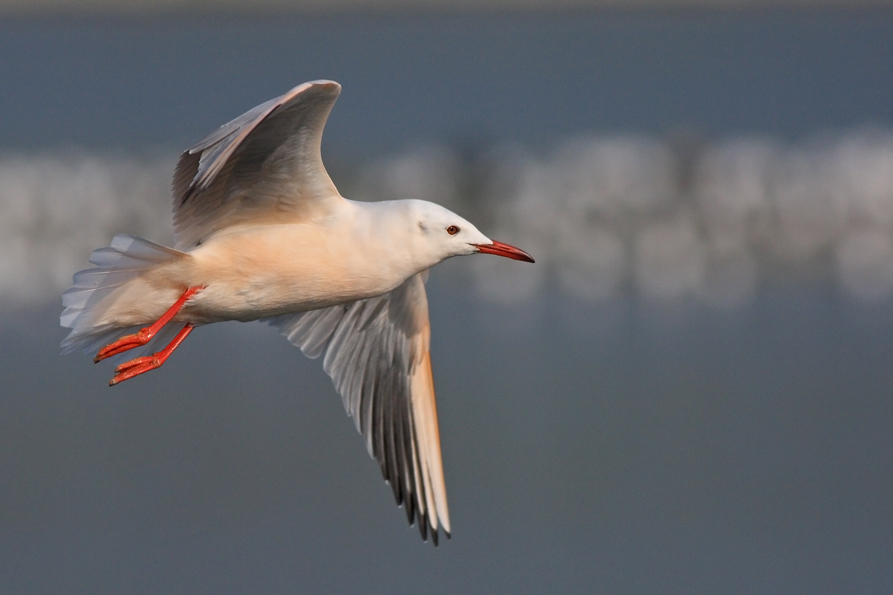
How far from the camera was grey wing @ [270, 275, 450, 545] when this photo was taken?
561cm

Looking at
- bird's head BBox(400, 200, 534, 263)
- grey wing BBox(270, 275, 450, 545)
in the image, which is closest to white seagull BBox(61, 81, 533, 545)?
bird's head BBox(400, 200, 534, 263)

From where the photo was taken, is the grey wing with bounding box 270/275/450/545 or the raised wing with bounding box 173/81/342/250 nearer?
the raised wing with bounding box 173/81/342/250

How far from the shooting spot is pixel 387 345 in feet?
18.5

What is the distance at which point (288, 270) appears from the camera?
458 cm

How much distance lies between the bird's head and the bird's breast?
119 mm

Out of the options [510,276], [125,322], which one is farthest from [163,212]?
[125,322]

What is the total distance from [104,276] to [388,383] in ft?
4.77

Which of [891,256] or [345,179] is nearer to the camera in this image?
[891,256]

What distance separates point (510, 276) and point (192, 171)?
6556 mm

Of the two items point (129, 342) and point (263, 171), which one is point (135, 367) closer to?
point (129, 342)

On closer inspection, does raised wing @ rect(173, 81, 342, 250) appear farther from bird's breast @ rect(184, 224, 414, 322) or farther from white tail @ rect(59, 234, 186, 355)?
white tail @ rect(59, 234, 186, 355)

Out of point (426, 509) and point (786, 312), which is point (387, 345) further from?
point (786, 312)

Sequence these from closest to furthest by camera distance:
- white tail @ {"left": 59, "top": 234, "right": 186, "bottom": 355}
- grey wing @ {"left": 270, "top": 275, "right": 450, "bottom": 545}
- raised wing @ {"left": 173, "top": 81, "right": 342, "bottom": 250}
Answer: raised wing @ {"left": 173, "top": 81, "right": 342, "bottom": 250} → white tail @ {"left": 59, "top": 234, "right": 186, "bottom": 355} → grey wing @ {"left": 270, "top": 275, "right": 450, "bottom": 545}

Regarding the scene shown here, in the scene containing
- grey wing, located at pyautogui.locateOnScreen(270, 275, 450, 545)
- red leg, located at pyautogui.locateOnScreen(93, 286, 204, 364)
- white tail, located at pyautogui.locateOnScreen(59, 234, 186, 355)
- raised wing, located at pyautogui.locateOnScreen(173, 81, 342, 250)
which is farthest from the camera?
grey wing, located at pyautogui.locateOnScreen(270, 275, 450, 545)
